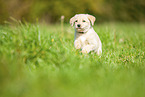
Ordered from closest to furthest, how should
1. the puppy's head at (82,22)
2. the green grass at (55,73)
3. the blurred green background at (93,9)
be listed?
the green grass at (55,73) < the puppy's head at (82,22) < the blurred green background at (93,9)

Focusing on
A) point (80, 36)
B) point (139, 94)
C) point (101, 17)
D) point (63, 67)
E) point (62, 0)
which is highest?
point (62, 0)

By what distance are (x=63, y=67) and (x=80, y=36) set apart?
1129mm

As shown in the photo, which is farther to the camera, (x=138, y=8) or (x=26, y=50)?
(x=138, y=8)

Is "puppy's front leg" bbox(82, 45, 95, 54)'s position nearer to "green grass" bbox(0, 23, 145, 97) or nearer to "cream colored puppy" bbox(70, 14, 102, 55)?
"cream colored puppy" bbox(70, 14, 102, 55)

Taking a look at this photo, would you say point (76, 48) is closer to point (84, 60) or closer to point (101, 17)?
point (84, 60)

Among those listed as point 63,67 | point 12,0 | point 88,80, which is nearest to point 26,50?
point 63,67

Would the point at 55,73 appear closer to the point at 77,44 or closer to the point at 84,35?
the point at 77,44

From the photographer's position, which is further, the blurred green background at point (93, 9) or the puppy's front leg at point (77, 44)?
the blurred green background at point (93, 9)

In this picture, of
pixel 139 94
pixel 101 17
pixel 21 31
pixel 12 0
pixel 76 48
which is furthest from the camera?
pixel 101 17

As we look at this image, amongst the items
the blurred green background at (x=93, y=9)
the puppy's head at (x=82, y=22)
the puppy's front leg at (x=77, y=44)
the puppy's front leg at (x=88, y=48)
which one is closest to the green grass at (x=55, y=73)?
the puppy's front leg at (x=88, y=48)

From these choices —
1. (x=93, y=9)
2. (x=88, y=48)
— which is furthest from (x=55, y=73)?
(x=93, y=9)

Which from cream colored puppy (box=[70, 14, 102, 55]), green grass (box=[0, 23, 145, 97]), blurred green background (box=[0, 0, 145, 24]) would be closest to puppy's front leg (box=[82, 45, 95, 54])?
cream colored puppy (box=[70, 14, 102, 55])

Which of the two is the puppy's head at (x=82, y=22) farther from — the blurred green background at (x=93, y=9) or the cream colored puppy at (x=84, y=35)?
the blurred green background at (x=93, y=9)

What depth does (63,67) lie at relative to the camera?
9.70ft
